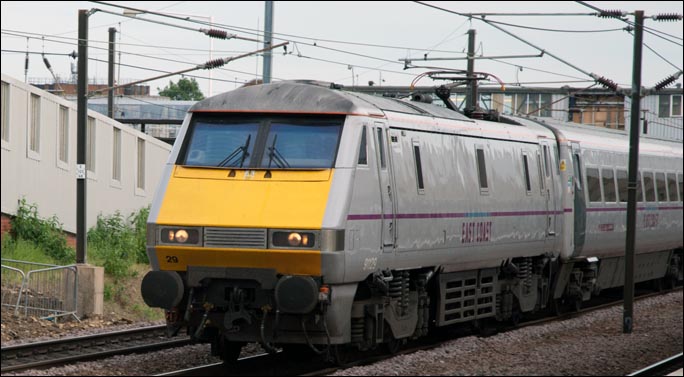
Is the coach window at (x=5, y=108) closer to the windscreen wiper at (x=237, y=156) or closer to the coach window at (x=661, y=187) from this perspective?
the windscreen wiper at (x=237, y=156)

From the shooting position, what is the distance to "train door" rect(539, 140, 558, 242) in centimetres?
2025

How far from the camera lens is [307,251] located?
13.1 metres

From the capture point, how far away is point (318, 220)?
1319 cm

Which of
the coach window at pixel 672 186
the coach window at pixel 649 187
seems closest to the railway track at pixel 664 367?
the coach window at pixel 649 187

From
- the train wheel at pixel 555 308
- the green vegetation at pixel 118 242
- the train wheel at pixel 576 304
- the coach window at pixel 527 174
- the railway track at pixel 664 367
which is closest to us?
the railway track at pixel 664 367

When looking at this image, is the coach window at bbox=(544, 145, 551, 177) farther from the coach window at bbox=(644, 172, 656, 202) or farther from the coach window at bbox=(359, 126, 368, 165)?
the coach window at bbox=(359, 126, 368, 165)

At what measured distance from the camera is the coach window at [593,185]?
74.1 ft

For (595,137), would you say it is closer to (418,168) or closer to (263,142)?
(418,168)

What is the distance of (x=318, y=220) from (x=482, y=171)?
4.97 meters

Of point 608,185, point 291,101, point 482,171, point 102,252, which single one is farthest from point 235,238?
point 102,252

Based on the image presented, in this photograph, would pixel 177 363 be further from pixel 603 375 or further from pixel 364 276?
pixel 603 375

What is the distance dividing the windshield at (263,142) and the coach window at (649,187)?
1430 cm

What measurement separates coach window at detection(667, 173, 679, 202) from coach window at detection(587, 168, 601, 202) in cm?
577

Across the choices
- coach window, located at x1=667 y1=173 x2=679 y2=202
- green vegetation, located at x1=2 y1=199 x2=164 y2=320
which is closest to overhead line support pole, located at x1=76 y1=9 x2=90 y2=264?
green vegetation, located at x1=2 y1=199 x2=164 y2=320
